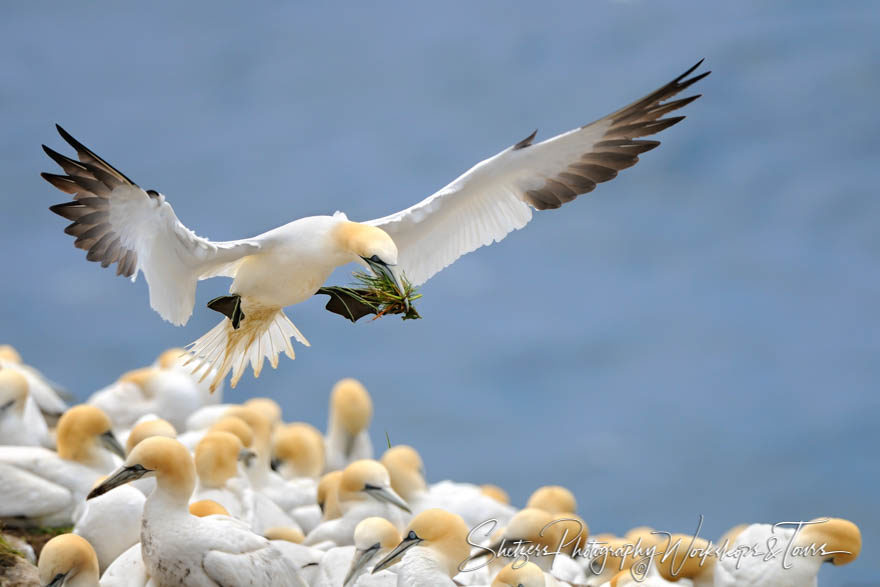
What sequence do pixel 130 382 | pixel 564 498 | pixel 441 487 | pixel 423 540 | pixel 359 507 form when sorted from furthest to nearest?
pixel 130 382, pixel 441 487, pixel 564 498, pixel 359 507, pixel 423 540

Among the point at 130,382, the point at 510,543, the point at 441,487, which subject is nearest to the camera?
the point at 510,543

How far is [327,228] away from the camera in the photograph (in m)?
6.59

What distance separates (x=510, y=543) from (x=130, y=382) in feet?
14.5

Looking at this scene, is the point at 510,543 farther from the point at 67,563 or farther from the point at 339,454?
the point at 339,454

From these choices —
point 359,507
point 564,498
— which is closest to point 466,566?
point 359,507

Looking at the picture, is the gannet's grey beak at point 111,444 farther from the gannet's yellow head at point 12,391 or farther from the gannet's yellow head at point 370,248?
the gannet's yellow head at point 370,248

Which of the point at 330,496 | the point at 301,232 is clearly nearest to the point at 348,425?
the point at 330,496

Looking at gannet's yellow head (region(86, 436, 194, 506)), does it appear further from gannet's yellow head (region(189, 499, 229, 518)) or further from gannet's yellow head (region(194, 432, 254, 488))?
gannet's yellow head (region(194, 432, 254, 488))

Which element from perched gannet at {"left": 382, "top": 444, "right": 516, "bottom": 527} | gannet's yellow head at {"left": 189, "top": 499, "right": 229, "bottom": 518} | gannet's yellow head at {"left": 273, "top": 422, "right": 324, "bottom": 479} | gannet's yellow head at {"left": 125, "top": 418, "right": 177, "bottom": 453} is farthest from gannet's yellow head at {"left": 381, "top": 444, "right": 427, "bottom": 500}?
gannet's yellow head at {"left": 189, "top": 499, "right": 229, "bottom": 518}

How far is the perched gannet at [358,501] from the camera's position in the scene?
783 centimetres

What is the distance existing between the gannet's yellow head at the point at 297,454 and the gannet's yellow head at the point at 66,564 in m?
3.79

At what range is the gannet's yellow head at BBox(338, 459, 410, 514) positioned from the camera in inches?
310

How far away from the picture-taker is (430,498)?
920cm

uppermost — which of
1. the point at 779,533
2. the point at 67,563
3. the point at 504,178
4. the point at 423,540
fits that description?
the point at 504,178
